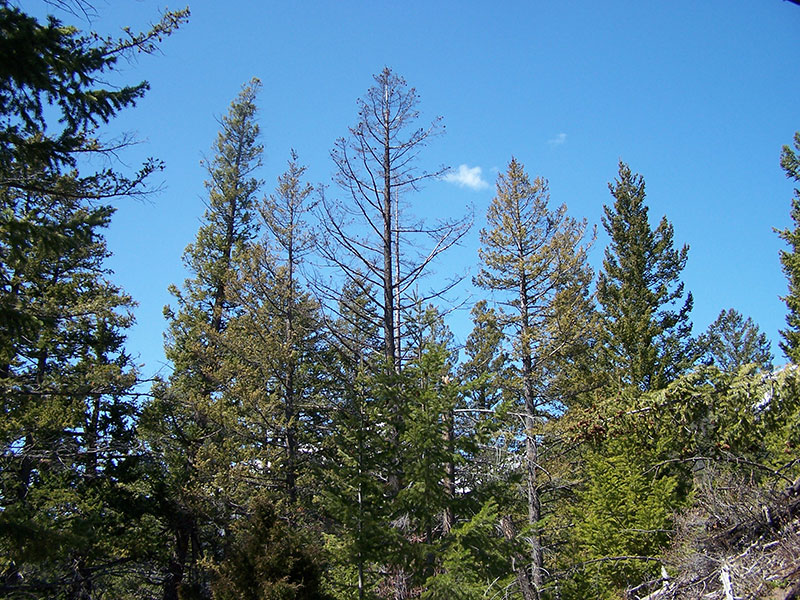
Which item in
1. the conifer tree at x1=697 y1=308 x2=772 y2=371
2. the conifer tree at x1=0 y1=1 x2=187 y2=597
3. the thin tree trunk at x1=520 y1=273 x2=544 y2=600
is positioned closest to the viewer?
the conifer tree at x1=0 y1=1 x2=187 y2=597

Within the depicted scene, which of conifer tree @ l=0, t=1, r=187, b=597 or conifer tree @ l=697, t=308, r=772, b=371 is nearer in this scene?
conifer tree @ l=0, t=1, r=187, b=597

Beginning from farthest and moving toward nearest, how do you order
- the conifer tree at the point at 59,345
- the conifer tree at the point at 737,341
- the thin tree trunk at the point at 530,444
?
the conifer tree at the point at 737,341, the thin tree trunk at the point at 530,444, the conifer tree at the point at 59,345

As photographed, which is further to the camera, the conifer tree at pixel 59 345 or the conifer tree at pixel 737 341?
the conifer tree at pixel 737 341

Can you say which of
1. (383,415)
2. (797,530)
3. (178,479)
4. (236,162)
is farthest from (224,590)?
(236,162)

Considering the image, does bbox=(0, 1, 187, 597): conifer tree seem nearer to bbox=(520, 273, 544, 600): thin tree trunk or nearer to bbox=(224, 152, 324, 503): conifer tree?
bbox=(224, 152, 324, 503): conifer tree

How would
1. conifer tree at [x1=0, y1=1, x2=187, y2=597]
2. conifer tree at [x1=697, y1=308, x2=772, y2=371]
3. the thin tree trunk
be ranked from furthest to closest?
conifer tree at [x1=697, y1=308, x2=772, y2=371] → the thin tree trunk → conifer tree at [x1=0, y1=1, x2=187, y2=597]

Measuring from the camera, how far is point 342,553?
921 cm

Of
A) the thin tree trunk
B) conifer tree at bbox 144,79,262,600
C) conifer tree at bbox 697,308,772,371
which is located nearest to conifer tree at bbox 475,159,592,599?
the thin tree trunk

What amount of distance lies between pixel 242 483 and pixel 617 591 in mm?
9453

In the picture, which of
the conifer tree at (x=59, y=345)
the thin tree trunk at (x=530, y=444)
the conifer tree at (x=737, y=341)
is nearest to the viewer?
the conifer tree at (x=59, y=345)

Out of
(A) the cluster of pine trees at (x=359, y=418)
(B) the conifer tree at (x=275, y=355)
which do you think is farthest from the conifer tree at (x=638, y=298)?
(B) the conifer tree at (x=275, y=355)

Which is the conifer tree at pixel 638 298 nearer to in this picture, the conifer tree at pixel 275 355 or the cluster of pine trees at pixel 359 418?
the cluster of pine trees at pixel 359 418

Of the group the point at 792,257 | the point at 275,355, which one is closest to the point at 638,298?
the point at 792,257

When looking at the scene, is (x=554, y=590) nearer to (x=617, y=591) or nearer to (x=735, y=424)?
(x=617, y=591)
